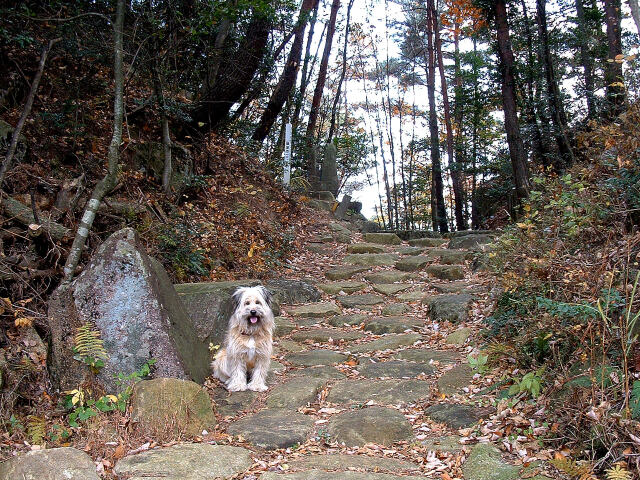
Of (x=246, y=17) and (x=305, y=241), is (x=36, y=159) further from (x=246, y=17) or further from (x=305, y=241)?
(x=305, y=241)

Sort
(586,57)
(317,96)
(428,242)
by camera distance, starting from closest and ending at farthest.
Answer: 1. (428,242)
2. (586,57)
3. (317,96)

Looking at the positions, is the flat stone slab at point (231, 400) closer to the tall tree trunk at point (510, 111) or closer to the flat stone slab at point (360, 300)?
the flat stone slab at point (360, 300)

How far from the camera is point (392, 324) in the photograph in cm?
699

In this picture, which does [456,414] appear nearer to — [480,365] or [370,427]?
[480,365]

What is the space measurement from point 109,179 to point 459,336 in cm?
442

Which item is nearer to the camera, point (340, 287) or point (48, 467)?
point (48, 467)

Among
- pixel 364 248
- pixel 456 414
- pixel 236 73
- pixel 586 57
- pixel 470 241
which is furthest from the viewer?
pixel 586 57

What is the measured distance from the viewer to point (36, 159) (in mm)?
6785

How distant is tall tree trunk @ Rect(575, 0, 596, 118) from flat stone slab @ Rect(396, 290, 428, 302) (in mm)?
7669

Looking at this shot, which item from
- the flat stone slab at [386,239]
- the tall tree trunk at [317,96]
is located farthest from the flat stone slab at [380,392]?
the tall tree trunk at [317,96]

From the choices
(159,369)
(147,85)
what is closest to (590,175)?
(159,369)

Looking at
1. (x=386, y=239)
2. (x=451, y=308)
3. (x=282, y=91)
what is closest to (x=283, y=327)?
(x=451, y=308)

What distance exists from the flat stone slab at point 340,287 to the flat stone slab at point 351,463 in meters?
5.34

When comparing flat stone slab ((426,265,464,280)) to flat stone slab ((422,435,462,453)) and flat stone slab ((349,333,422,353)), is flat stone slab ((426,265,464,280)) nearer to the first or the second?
flat stone slab ((349,333,422,353))
